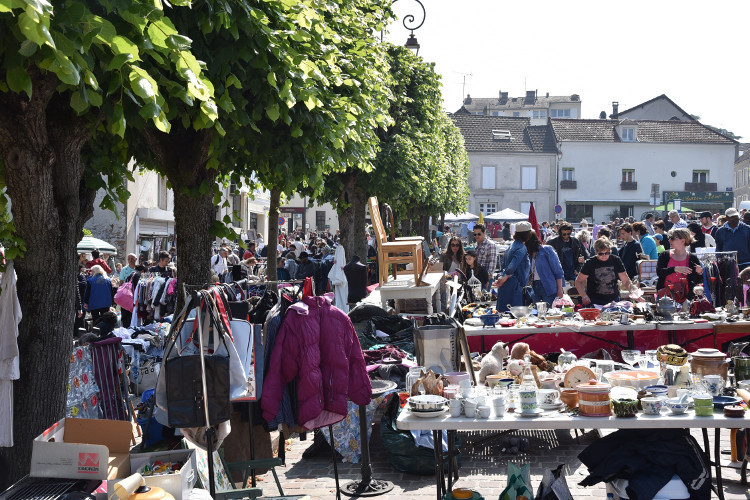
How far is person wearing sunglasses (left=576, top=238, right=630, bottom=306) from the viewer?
31.2ft

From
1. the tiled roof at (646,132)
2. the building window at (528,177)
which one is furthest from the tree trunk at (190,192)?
the tiled roof at (646,132)

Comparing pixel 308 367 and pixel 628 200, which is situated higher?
pixel 628 200

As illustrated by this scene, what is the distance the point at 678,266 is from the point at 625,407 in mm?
5813

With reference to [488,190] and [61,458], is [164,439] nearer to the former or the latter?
[61,458]

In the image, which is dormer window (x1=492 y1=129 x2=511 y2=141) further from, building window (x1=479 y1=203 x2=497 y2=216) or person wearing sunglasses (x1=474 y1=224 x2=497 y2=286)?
person wearing sunglasses (x1=474 y1=224 x2=497 y2=286)

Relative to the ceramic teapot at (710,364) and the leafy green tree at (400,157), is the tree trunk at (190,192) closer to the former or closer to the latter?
the ceramic teapot at (710,364)

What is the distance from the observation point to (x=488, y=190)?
2208 inches

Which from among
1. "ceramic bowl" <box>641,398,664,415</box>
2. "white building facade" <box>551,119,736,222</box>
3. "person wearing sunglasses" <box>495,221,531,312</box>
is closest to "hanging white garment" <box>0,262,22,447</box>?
"ceramic bowl" <box>641,398,664,415</box>

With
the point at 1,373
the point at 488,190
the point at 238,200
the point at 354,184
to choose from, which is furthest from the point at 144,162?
the point at 488,190

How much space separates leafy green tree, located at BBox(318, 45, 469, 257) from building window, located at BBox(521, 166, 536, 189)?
1428 inches

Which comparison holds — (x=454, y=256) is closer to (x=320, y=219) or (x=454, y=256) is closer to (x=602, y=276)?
(x=602, y=276)

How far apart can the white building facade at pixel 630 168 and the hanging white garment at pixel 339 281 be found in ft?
141

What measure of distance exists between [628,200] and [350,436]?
171 ft

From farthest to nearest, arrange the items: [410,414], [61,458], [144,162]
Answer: [144,162] < [410,414] < [61,458]
